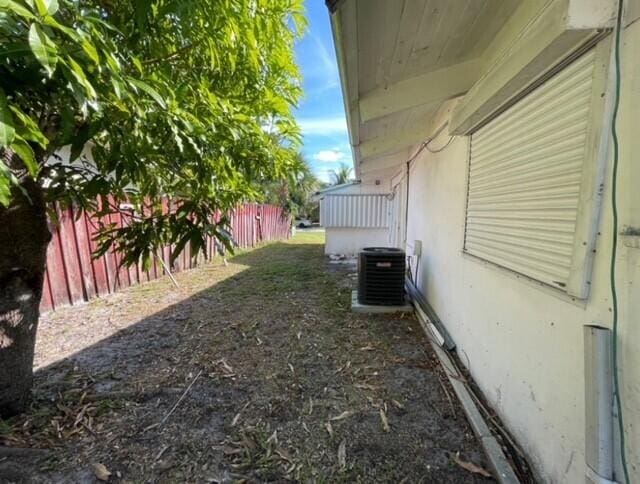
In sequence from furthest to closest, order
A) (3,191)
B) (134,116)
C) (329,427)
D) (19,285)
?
1. (329,427)
2. (19,285)
3. (134,116)
4. (3,191)

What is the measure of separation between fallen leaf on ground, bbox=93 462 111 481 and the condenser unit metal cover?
342 cm

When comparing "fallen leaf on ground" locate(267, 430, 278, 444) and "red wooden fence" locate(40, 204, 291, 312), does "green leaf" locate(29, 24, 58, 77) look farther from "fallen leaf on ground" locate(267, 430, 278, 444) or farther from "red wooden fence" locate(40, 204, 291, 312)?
"red wooden fence" locate(40, 204, 291, 312)

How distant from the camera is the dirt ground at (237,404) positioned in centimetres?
172

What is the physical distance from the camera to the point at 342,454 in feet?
A: 5.99

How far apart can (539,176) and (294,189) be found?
1.68 metres

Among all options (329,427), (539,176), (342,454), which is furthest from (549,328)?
(329,427)

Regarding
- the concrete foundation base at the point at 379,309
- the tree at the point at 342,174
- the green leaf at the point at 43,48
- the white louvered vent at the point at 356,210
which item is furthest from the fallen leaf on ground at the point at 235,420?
the tree at the point at 342,174

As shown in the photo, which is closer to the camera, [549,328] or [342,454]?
[549,328]

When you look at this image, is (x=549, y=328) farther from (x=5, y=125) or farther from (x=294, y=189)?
(x=5, y=125)

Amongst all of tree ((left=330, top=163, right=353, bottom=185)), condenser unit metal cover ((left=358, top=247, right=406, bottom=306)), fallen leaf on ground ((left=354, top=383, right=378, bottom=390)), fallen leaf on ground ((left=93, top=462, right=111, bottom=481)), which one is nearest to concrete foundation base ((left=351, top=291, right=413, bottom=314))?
condenser unit metal cover ((left=358, top=247, right=406, bottom=306))

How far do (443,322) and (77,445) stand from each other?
336 cm

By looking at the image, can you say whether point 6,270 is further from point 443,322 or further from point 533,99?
point 443,322

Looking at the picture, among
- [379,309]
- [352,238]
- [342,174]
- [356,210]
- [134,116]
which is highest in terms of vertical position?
[342,174]

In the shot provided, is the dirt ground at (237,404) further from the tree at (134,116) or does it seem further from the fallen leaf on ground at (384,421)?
the tree at (134,116)
